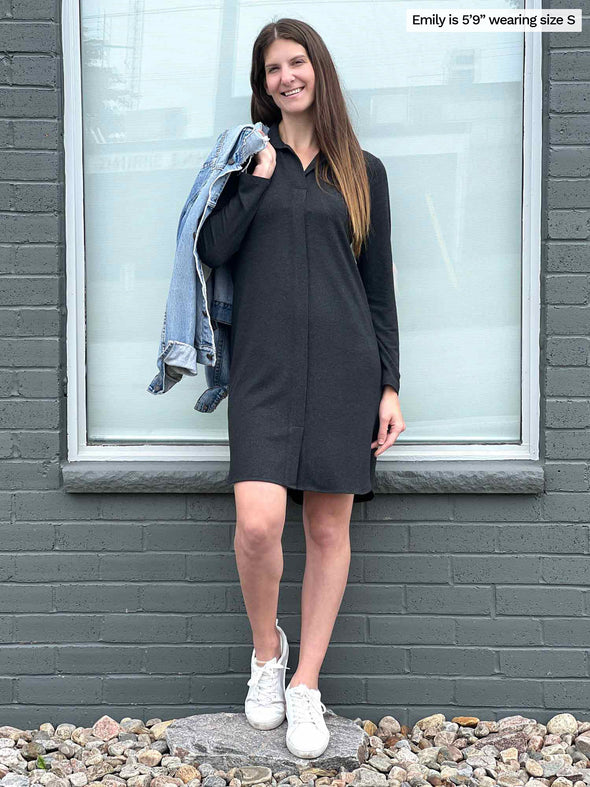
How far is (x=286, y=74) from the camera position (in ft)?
8.69

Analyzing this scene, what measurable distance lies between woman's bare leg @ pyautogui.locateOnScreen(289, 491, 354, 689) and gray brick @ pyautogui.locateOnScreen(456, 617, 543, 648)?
21.1 inches

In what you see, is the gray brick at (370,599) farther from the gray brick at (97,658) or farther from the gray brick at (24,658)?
the gray brick at (24,658)

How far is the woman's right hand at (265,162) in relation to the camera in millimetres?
2611

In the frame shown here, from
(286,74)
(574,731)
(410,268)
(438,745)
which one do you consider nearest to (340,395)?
(410,268)

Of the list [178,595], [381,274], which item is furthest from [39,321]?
[381,274]

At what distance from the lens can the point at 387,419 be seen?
2.79 meters

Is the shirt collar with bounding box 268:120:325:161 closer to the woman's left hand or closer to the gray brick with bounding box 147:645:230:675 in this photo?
the woman's left hand

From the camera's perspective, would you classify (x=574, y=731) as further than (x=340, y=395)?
Yes

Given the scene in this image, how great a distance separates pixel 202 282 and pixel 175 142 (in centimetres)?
72

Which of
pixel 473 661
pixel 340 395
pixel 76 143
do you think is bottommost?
pixel 473 661

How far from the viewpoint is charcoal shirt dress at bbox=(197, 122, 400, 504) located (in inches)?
103

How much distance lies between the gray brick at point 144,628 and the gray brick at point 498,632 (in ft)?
3.06

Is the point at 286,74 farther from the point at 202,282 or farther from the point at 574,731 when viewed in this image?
the point at 574,731

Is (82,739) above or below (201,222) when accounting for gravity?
below
